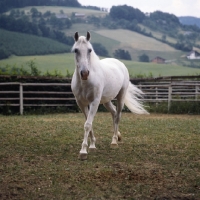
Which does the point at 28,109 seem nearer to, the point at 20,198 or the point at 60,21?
the point at 20,198

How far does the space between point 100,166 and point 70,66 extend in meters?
35.2

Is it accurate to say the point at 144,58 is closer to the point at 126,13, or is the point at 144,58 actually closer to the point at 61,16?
the point at 61,16

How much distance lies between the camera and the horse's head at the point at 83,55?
6.91 meters

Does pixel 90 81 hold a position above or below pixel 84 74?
below

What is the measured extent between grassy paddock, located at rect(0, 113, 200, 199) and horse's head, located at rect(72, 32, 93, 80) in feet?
4.84

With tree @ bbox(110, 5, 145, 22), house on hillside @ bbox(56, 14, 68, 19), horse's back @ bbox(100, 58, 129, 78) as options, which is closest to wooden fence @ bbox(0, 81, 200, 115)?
horse's back @ bbox(100, 58, 129, 78)

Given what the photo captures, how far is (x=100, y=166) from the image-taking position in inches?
258

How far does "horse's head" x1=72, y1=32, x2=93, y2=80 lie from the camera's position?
6914mm

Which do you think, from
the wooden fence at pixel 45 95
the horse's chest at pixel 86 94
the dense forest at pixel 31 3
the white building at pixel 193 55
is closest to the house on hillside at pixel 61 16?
the dense forest at pixel 31 3

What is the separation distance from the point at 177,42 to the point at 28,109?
43.7 meters

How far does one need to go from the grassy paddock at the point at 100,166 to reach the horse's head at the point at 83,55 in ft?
4.84

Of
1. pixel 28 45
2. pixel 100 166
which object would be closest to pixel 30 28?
pixel 28 45

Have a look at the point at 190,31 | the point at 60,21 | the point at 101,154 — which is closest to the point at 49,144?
the point at 101,154

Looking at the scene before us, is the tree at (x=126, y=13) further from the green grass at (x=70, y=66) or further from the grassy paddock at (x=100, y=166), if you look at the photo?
the grassy paddock at (x=100, y=166)
